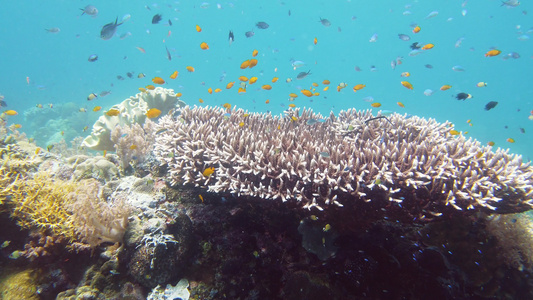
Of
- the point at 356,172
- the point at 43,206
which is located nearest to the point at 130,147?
the point at 43,206

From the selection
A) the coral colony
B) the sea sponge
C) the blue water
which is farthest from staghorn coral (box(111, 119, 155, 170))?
the blue water

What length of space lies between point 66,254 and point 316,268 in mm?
3874

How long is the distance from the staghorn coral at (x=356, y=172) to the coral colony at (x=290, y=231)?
0.03 m

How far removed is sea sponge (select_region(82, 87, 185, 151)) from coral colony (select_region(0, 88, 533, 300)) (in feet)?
11.7

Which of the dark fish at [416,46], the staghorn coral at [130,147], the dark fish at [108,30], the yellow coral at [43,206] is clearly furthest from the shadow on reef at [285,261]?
the dark fish at [416,46]

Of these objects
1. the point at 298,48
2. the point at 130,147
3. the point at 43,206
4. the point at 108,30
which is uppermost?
the point at 298,48

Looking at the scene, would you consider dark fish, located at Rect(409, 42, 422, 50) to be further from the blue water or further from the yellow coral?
the blue water

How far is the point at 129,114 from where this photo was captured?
835cm

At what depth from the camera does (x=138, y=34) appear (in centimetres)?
11431

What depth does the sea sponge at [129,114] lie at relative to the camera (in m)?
7.50

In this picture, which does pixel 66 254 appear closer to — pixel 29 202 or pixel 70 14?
pixel 29 202

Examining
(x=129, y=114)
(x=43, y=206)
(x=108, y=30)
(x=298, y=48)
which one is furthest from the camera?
(x=298, y=48)

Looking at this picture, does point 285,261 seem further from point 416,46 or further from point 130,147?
point 416,46

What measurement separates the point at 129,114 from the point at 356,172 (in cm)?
819
